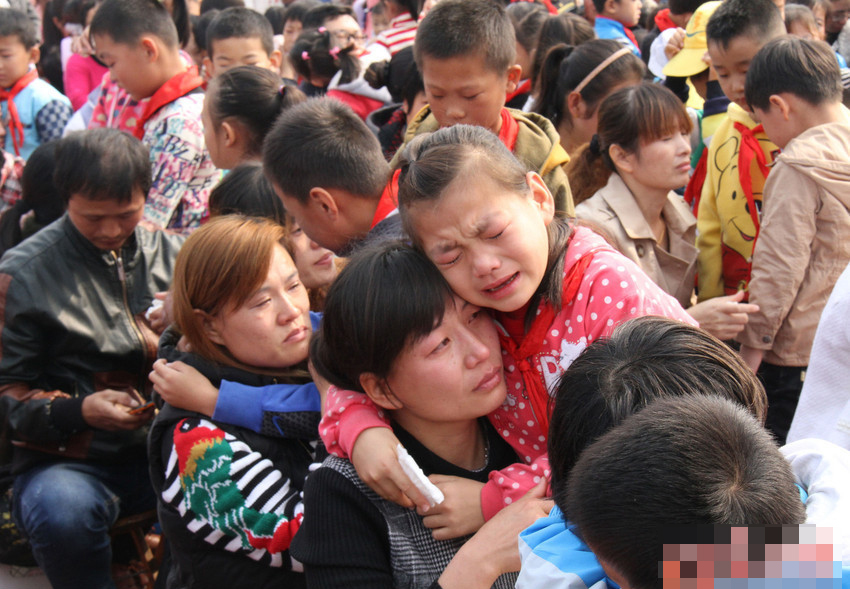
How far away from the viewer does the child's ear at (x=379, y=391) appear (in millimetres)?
1605

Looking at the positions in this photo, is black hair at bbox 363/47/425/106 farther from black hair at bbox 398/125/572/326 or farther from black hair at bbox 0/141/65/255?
black hair at bbox 398/125/572/326

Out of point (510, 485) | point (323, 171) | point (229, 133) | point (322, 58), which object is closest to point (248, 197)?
point (323, 171)

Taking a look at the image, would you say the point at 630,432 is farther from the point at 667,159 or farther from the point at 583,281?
the point at 667,159

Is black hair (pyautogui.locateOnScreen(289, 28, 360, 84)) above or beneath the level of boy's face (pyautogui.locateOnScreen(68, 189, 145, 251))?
beneath

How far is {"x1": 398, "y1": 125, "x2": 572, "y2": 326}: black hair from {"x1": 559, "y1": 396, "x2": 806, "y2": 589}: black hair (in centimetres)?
74

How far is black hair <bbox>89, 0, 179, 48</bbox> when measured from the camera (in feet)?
13.1

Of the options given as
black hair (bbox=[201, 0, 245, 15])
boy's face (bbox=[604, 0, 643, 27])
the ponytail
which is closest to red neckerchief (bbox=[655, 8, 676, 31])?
boy's face (bbox=[604, 0, 643, 27])

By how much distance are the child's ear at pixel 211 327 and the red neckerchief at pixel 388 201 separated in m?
0.54

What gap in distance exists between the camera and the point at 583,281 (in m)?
1.56

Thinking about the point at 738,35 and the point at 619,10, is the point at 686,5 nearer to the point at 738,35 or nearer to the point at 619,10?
the point at 619,10

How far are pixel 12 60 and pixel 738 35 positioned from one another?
180 inches

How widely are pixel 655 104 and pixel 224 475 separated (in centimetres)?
208

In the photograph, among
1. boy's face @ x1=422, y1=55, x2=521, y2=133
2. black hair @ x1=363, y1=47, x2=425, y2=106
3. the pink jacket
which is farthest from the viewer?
black hair @ x1=363, y1=47, x2=425, y2=106

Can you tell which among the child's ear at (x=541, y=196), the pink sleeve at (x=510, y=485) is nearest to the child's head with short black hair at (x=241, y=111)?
the child's ear at (x=541, y=196)
